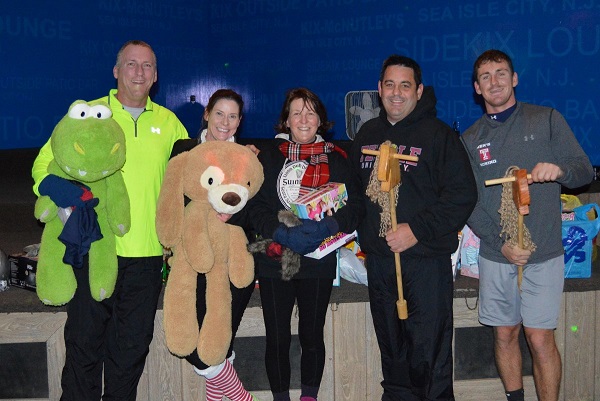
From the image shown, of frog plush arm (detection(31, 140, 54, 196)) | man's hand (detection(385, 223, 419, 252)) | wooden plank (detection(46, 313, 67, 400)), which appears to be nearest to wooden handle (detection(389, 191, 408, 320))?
man's hand (detection(385, 223, 419, 252))

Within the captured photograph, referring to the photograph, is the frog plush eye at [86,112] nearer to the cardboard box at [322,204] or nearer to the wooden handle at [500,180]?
the cardboard box at [322,204]

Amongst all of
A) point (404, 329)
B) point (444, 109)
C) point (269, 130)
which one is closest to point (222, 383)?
point (404, 329)

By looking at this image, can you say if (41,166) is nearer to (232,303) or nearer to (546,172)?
(232,303)

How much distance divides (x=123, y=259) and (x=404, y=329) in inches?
45.4

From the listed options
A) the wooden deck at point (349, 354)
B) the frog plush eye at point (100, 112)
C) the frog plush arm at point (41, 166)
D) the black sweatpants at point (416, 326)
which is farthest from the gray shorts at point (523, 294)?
the frog plush arm at point (41, 166)

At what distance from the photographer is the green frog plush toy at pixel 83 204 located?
2408mm

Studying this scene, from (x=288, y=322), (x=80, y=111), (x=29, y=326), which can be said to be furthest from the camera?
(x=29, y=326)

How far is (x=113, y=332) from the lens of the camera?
2703mm

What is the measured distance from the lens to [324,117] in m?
2.68

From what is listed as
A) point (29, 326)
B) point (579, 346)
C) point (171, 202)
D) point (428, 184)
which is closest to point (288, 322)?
point (171, 202)

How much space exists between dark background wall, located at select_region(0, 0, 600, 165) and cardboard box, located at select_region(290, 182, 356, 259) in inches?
134

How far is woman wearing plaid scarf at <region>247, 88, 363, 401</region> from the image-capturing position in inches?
104

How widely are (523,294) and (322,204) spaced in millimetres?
912

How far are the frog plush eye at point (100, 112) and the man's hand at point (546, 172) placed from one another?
160 centimetres
